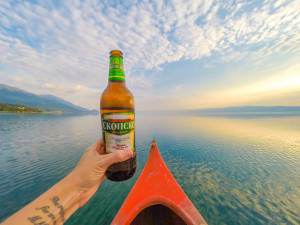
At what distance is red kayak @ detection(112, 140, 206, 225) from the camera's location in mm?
4135

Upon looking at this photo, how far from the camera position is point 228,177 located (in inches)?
469

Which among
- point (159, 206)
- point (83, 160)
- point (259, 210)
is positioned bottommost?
point (259, 210)

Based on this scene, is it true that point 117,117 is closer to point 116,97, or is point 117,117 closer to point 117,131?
point 117,131

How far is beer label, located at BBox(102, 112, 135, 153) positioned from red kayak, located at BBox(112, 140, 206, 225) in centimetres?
310

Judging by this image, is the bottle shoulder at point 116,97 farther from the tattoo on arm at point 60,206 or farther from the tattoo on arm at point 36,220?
the tattoo on arm at point 36,220

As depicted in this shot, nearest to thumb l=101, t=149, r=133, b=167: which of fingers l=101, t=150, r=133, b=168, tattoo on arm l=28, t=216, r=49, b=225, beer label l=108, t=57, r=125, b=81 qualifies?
fingers l=101, t=150, r=133, b=168

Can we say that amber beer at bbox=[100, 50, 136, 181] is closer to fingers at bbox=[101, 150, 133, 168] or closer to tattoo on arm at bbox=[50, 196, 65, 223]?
fingers at bbox=[101, 150, 133, 168]

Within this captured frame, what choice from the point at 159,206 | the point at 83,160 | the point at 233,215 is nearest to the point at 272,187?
the point at 233,215

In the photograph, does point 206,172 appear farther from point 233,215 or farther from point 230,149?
point 230,149

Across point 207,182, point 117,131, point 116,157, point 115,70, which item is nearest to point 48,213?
point 116,157

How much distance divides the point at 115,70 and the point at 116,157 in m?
2.13

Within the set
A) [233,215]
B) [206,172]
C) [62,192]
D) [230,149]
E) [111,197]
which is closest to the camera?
[62,192]

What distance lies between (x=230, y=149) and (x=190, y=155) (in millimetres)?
7620

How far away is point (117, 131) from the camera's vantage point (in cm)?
275
